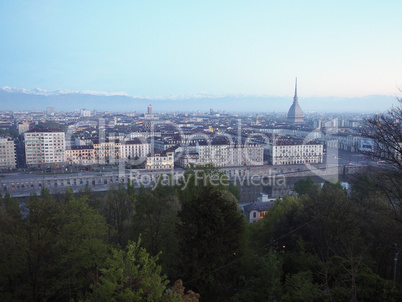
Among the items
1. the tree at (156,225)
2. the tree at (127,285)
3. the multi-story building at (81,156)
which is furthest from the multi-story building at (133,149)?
the tree at (127,285)

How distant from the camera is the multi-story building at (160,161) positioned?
25234mm

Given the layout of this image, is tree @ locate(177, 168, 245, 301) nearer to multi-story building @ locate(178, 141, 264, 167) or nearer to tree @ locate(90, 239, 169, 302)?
tree @ locate(90, 239, 169, 302)

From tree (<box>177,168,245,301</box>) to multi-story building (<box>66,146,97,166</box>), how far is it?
25.3 metres

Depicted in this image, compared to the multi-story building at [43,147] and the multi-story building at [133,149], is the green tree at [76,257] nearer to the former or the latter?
the multi-story building at [133,149]

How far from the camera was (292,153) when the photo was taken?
2966cm

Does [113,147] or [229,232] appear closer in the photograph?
[229,232]

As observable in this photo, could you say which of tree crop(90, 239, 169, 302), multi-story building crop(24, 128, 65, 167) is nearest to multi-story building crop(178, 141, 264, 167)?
multi-story building crop(24, 128, 65, 167)

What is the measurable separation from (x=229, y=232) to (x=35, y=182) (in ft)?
62.5

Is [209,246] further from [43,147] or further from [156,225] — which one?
[43,147]

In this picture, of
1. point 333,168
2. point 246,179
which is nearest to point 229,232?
point 246,179

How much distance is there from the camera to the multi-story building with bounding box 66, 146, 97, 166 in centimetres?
2900

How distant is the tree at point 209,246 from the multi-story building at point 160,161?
755 inches

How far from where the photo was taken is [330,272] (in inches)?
198

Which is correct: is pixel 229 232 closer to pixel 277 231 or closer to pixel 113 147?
pixel 277 231
